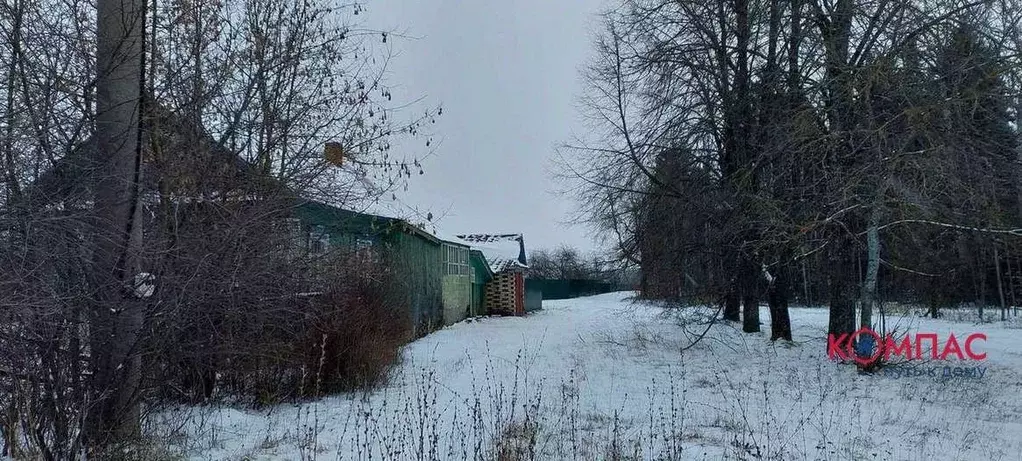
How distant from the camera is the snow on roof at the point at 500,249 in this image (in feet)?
95.9

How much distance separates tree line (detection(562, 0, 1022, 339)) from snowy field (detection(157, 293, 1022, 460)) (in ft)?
5.56

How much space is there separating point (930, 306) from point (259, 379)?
2439 cm

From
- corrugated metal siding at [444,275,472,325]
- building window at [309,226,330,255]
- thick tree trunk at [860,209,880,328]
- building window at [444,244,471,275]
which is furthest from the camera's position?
building window at [444,244,471,275]

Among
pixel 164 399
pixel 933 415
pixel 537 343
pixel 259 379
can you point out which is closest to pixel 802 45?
pixel 933 415

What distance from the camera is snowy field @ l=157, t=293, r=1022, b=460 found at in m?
5.50

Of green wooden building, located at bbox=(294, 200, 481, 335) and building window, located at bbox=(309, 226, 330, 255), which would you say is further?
green wooden building, located at bbox=(294, 200, 481, 335)

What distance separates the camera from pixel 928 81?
9.54 metres

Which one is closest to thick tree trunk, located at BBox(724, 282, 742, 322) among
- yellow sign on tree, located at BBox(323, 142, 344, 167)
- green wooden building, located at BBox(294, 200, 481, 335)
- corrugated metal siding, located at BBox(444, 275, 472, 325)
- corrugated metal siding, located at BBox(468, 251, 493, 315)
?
green wooden building, located at BBox(294, 200, 481, 335)

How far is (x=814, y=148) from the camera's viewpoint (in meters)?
10.0

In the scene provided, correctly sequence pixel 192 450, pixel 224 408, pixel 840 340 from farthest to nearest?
1. pixel 840 340
2. pixel 224 408
3. pixel 192 450

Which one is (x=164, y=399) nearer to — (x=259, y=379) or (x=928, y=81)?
(x=259, y=379)

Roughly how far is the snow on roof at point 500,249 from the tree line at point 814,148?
541 inches

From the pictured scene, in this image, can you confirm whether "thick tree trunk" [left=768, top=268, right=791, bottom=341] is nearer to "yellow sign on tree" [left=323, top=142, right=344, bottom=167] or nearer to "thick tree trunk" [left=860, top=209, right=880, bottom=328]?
"thick tree trunk" [left=860, top=209, right=880, bottom=328]

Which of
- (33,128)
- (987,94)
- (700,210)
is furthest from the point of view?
(700,210)
